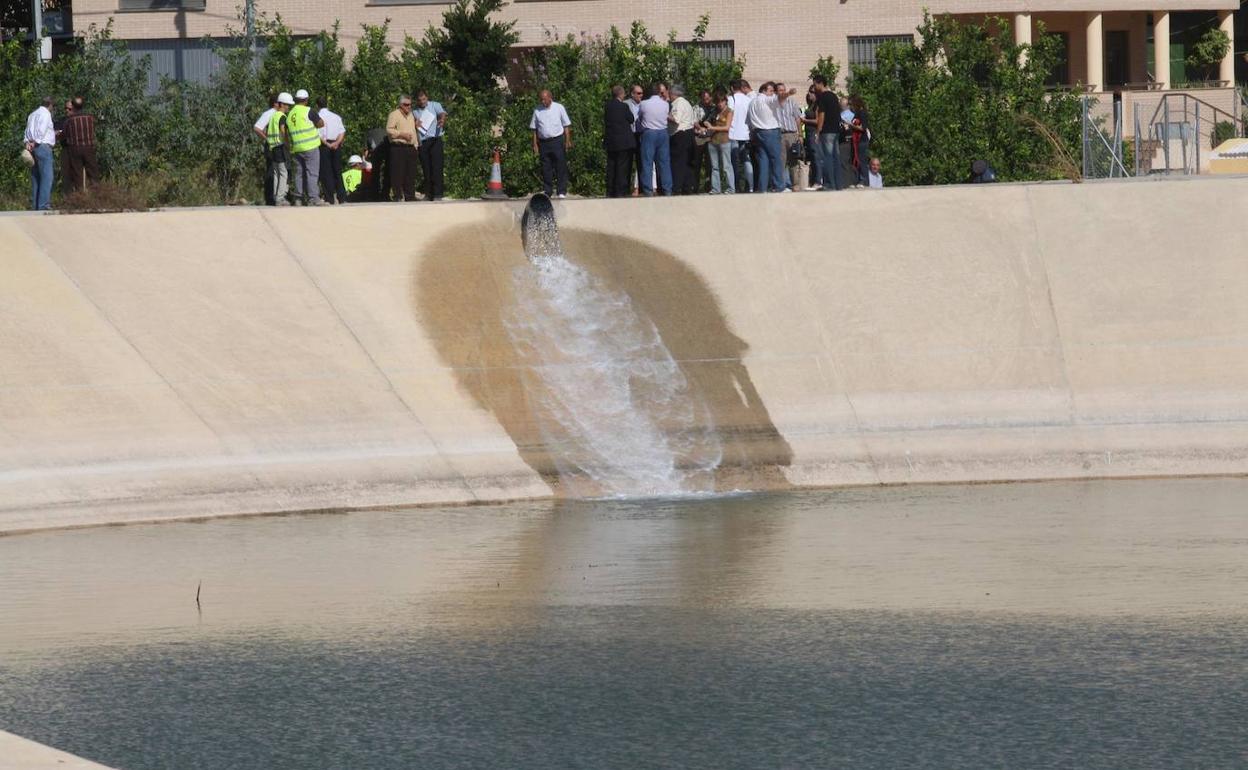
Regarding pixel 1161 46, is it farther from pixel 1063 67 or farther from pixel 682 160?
pixel 682 160

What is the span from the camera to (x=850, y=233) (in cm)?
2175

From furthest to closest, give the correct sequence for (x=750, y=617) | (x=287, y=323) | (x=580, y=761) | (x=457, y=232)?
(x=457, y=232)
(x=287, y=323)
(x=750, y=617)
(x=580, y=761)

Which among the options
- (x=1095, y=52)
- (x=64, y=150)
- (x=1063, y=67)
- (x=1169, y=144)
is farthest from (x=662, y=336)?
(x=1063, y=67)

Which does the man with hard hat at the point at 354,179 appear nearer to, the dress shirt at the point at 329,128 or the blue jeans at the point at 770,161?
the dress shirt at the point at 329,128

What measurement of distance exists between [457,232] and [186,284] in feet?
11.1

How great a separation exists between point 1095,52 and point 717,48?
13695 millimetres

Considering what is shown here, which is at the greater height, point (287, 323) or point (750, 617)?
point (287, 323)

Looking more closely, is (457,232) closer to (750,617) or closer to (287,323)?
(287,323)

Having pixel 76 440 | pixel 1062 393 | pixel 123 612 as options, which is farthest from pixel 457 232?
pixel 123 612

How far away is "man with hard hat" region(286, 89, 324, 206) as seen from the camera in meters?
23.0

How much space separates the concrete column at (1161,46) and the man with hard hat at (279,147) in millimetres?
37010

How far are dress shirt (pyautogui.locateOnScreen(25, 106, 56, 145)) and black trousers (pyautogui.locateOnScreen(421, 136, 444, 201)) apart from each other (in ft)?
16.6

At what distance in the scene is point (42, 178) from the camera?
24266 millimetres

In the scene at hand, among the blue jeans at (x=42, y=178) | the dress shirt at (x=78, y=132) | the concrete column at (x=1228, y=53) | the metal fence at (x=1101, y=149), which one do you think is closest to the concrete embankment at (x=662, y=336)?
the blue jeans at (x=42, y=178)
